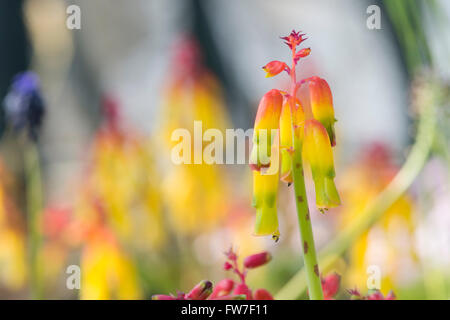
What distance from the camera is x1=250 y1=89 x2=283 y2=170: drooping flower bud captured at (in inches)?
10.4

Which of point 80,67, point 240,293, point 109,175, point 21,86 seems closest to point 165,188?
point 109,175

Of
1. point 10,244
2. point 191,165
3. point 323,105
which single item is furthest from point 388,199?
point 10,244

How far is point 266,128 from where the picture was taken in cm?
27

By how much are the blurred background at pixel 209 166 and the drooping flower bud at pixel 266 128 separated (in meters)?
0.07

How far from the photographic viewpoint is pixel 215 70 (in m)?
1.64

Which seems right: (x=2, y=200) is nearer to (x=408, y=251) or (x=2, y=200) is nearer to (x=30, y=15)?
(x=408, y=251)

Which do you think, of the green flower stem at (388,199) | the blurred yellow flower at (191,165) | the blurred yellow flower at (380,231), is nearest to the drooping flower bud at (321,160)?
the green flower stem at (388,199)

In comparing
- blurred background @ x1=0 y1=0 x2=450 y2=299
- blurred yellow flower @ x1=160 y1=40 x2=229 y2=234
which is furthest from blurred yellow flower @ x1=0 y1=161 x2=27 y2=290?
blurred yellow flower @ x1=160 y1=40 x2=229 y2=234

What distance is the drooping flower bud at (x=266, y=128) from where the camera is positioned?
26cm

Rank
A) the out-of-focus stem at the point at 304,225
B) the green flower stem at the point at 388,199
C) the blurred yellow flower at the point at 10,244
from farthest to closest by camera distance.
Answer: the blurred yellow flower at the point at 10,244
the green flower stem at the point at 388,199
the out-of-focus stem at the point at 304,225

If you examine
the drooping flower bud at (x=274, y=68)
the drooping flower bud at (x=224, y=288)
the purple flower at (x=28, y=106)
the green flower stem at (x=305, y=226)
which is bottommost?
the drooping flower bud at (x=224, y=288)

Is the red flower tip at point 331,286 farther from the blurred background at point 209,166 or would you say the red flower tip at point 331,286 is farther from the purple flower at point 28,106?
the purple flower at point 28,106

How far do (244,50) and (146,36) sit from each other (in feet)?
Result: 1.39

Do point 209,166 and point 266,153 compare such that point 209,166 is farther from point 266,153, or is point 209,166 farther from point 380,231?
point 266,153
